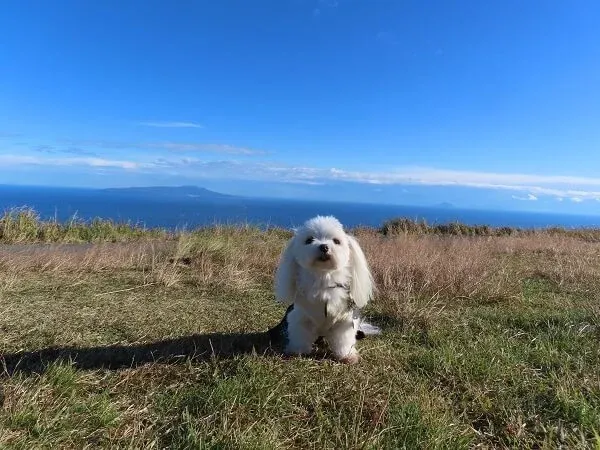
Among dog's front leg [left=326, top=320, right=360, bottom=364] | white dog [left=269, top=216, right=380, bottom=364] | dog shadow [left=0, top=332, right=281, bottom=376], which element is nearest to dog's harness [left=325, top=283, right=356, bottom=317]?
white dog [left=269, top=216, right=380, bottom=364]

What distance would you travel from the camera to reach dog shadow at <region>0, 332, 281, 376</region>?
2996 millimetres

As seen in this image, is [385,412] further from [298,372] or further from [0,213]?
[0,213]

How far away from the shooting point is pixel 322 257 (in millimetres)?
3129

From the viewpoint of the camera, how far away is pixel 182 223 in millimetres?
11445

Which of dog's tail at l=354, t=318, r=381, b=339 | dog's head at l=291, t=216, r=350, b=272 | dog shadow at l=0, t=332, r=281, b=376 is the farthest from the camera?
dog's tail at l=354, t=318, r=381, b=339

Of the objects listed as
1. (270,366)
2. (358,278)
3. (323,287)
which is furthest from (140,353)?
(358,278)

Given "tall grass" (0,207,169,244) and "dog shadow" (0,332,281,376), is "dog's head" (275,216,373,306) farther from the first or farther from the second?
"tall grass" (0,207,169,244)

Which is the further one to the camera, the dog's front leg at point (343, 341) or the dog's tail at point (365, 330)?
the dog's tail at point (365, 330)

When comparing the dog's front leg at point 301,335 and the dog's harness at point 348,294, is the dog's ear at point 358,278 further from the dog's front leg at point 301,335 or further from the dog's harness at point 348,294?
the dog's front leg at point 301,335

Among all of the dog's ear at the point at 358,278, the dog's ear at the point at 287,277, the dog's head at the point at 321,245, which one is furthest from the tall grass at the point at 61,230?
the dog's ear at the point at 358,278

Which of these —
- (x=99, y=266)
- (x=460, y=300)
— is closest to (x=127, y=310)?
(x=99, y=266)

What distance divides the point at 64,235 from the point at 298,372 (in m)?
9.10

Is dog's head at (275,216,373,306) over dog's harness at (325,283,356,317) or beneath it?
over

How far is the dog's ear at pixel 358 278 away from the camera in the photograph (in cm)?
332
